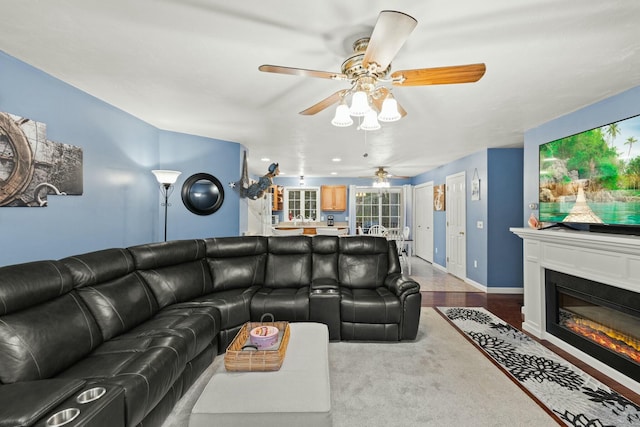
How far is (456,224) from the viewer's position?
5.96m

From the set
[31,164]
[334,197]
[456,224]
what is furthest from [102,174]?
[334,197]

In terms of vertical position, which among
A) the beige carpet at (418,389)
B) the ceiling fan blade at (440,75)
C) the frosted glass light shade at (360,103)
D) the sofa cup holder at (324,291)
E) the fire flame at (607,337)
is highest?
the ceiling fan blade at (440,75)

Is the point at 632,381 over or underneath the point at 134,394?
underneath

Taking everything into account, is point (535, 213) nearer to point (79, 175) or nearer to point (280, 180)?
point (79, 175)

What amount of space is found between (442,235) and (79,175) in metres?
6.61

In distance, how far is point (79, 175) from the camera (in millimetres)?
2576

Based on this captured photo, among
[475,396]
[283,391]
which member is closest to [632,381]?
[475,396]

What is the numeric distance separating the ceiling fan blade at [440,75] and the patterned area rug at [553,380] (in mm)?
2266

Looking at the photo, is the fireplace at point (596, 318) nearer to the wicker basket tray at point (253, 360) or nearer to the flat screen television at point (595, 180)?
the flat screen television at point (595, 180)

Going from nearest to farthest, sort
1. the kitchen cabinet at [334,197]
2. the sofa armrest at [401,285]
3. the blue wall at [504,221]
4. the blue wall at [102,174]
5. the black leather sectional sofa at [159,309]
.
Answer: the black leather sectional sofa at [159,309] < the blue wall at [102,174] < the sofa armrest at [401,285] < the blue wall at [504,221] < the kitchen cabinet at [334,197]

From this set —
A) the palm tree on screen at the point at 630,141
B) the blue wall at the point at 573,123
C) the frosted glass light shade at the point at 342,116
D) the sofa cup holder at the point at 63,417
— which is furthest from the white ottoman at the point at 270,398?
the blue wall at the point at 573,123

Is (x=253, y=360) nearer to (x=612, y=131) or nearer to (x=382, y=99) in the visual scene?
(x=382, y=99)

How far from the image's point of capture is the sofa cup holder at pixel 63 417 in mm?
1083

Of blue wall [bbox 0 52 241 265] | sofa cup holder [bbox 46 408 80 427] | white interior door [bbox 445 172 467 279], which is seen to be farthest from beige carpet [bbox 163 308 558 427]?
white interior door [bbox 445 172 467 279]
